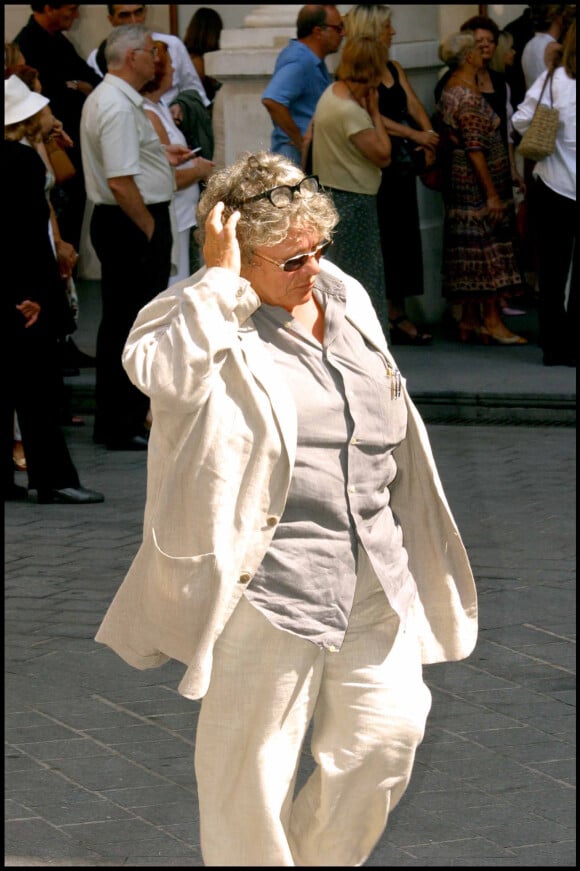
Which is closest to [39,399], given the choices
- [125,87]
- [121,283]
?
[121,283]

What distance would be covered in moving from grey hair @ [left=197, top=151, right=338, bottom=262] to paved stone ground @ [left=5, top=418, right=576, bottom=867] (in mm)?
1628

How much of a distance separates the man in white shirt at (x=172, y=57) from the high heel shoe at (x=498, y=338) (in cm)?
271

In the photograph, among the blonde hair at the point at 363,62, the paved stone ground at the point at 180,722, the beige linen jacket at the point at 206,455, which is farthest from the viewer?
the blonde hair at the point at 363,62

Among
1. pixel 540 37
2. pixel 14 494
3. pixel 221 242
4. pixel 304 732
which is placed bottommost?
pixel 14 494

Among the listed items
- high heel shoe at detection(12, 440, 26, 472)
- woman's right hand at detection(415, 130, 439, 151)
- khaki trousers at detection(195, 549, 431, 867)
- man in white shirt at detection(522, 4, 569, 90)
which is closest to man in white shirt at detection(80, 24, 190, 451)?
high heel shoe at detection(12, 440, 26, 472)

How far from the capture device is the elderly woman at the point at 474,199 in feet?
38.1

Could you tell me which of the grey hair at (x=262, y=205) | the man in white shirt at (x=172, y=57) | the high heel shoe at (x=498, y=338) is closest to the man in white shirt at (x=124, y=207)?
the man in white shirt at (x=172, y=57)

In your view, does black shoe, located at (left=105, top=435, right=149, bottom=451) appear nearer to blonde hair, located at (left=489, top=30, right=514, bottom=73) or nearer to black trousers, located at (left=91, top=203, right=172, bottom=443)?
black trousers, located at (left=91, top=203, right=172, bottom=443)

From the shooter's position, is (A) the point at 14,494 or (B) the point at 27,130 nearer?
(B) the point at 27,130

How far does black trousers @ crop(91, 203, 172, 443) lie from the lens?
900cm

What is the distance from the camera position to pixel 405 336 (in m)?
12.1

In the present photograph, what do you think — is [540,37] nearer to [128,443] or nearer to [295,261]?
[128,443]

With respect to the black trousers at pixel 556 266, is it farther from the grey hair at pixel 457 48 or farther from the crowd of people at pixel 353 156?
the grey hair at pixel 457 48

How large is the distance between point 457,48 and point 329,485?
28.6 ft
